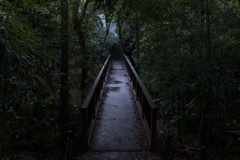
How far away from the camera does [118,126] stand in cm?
493

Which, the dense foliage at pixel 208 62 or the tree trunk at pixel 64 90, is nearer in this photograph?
the dense foliage at pixel 208 62

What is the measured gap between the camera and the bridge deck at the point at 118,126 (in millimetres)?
4020

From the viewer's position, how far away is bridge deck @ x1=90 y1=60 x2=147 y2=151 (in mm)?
4020

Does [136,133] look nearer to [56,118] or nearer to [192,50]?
[56,118]

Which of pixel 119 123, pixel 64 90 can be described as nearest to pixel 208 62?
pixel 64 90

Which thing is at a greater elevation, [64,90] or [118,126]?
[64,90]

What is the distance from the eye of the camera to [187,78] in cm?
365

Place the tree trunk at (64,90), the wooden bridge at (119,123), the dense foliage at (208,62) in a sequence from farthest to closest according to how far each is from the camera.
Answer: the tree trunk at (64,90), the wooden bridge at (119,123), the dense foliage at (208,62)

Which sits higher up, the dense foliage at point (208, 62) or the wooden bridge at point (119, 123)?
the dense foliage at point (208, 62)

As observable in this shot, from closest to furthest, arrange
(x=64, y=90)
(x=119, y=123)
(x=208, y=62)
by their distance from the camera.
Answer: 1. (x=208, y=62)
2. (x=64, y=90)
3. (x=119, y=123)

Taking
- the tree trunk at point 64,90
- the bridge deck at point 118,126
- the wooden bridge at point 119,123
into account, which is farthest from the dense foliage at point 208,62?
the tree trunk at point 64,90

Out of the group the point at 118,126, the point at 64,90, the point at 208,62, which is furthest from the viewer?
the point at 118,126

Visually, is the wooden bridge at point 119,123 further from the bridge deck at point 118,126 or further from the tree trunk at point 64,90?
the tree trunk at point 64,90

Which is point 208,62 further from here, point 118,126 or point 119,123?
point 119,123
